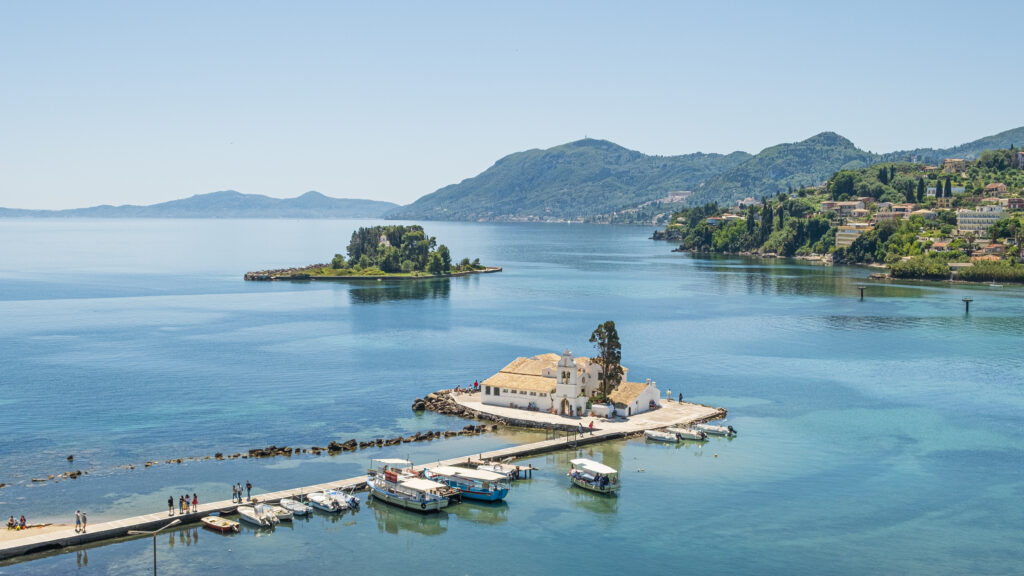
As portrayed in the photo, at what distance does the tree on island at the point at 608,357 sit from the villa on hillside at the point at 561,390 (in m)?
0.50

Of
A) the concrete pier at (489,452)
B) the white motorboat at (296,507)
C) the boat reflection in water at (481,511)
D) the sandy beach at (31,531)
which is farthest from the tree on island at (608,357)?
the sandy beach at (31,531)

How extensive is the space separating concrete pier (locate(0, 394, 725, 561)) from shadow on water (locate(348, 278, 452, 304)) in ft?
260

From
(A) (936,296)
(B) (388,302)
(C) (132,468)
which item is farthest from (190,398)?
(A) (936,296)

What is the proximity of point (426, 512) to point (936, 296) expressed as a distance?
129 metres

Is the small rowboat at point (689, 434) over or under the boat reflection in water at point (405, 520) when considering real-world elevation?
over

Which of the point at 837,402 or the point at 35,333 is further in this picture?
the point at 35,333

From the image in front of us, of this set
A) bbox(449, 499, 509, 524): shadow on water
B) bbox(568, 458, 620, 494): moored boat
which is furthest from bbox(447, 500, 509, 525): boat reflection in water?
bbox(568, 458, 620, 494): moored boat

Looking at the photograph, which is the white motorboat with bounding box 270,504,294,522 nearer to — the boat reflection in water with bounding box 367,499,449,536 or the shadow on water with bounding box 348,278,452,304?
the boat reflection in water with bounding box 367,499,449,536

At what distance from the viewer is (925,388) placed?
79562 millimetres

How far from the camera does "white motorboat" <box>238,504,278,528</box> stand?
46.1 m

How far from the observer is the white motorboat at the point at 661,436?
61.0m

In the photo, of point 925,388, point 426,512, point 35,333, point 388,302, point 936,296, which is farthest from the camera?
point 936,296

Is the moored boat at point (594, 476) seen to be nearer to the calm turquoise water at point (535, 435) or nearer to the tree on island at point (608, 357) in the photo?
the calm turquoise water at point (535, 435)

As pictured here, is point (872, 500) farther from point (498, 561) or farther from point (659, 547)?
point (498, 561)
